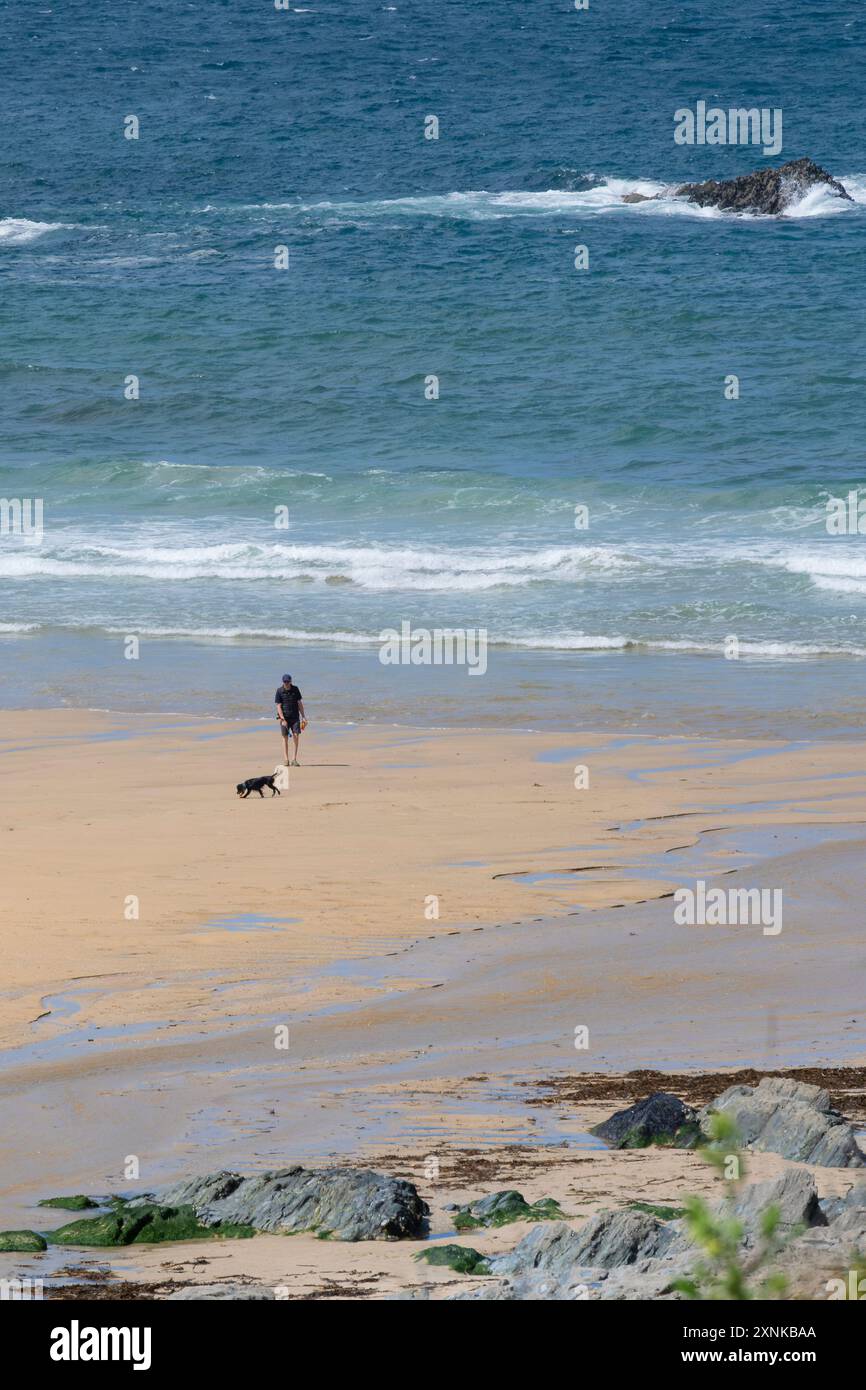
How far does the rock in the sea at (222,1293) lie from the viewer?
19.0 ft

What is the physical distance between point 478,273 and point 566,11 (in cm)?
3481

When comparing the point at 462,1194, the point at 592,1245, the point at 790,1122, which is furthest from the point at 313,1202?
the point at 790,1122

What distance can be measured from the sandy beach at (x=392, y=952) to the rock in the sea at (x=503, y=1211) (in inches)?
9.6

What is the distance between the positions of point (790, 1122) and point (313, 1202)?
2.28 m

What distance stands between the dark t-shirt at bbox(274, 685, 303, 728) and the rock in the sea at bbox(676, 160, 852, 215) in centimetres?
3577

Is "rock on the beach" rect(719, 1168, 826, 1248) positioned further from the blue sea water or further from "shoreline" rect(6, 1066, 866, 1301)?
the blue sea water

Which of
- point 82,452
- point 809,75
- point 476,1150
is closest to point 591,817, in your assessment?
point 476,1150

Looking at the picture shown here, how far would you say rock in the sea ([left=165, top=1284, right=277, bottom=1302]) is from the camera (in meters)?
5.79

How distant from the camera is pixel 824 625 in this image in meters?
22.5

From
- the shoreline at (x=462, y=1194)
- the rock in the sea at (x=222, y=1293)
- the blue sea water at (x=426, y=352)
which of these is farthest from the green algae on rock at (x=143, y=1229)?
the blue sea water at (x=426, y=352)

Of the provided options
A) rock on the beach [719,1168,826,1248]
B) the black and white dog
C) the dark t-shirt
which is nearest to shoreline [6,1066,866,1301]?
rock on the beach [719,1168,826,1248]

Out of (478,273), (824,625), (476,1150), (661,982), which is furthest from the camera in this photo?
(478,273)
